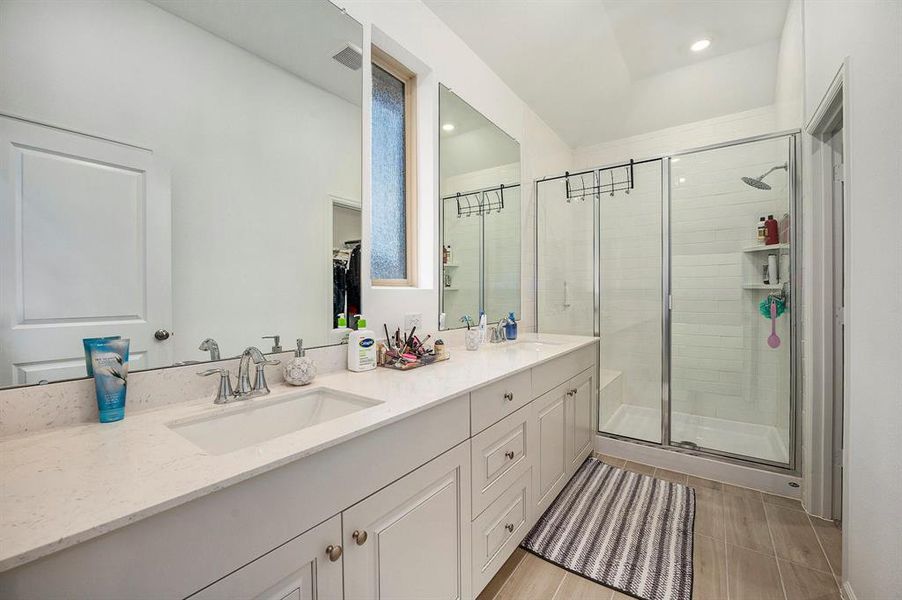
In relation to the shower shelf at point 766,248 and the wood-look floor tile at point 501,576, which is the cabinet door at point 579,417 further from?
the shower shelf at point 766,248

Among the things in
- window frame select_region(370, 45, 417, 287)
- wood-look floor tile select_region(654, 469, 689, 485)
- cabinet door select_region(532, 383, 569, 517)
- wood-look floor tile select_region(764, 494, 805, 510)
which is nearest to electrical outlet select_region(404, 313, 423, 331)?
window frame select_region(370, 45, 417, 287)

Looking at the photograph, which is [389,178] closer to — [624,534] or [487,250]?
[487,250]

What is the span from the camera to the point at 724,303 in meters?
2.66

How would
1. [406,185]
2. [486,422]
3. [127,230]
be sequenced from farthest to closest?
[406,185] → [486,422] → [127,230]

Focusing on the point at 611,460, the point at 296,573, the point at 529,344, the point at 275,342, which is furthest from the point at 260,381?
the point at 611,460

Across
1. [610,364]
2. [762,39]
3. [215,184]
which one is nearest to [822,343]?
[610,364]

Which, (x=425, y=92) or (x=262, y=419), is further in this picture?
(x=425, y=92)

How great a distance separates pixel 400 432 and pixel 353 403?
255mm

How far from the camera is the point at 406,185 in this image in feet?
6.39

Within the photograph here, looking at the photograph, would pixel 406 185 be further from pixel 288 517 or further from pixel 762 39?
Answer: pixel 762 39

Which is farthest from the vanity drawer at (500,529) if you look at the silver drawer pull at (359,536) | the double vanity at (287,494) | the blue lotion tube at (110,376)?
the blue lotion tube at (110,376)

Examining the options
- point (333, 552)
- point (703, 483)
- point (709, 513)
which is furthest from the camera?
point (703, 483)

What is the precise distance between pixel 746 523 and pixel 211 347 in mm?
2540

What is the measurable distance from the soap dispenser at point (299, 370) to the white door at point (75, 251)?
0.34m
